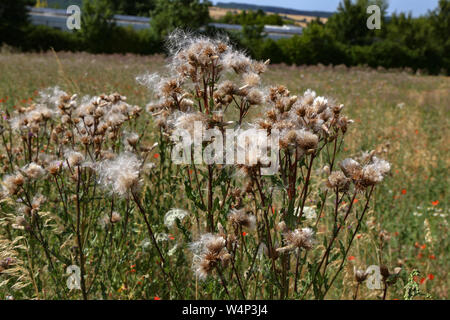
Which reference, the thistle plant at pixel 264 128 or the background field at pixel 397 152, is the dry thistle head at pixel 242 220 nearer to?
the thistle plant at pixel 264 128

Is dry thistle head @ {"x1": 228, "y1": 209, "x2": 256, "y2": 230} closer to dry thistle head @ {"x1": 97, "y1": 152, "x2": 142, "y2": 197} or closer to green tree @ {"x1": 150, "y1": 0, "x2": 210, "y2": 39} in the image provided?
dry thistle head @ {"x1": 97, "y1": 152, "x2": 142, "y2": 197}

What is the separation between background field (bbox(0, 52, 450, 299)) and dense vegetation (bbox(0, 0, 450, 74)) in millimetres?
15045

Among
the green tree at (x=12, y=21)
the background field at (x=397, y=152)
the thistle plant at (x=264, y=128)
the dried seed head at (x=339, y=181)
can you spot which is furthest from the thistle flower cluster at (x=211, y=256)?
the green tree at (x=12, y=21)

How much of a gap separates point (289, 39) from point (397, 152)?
27254 mm

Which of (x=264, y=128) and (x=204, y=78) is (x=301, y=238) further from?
(x=204, y=78)

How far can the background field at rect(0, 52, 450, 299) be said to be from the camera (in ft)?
11.3

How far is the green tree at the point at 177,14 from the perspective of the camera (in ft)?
87.8

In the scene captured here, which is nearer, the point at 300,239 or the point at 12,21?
the point at 300,239

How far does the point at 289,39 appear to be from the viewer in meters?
31.9

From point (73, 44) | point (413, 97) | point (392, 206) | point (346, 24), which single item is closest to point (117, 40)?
point (73, 44)

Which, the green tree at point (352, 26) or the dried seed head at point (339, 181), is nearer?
the dried seed head at point (339, 181)

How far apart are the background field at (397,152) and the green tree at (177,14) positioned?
14339 millimetres

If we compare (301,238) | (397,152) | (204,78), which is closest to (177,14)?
(397,152)
